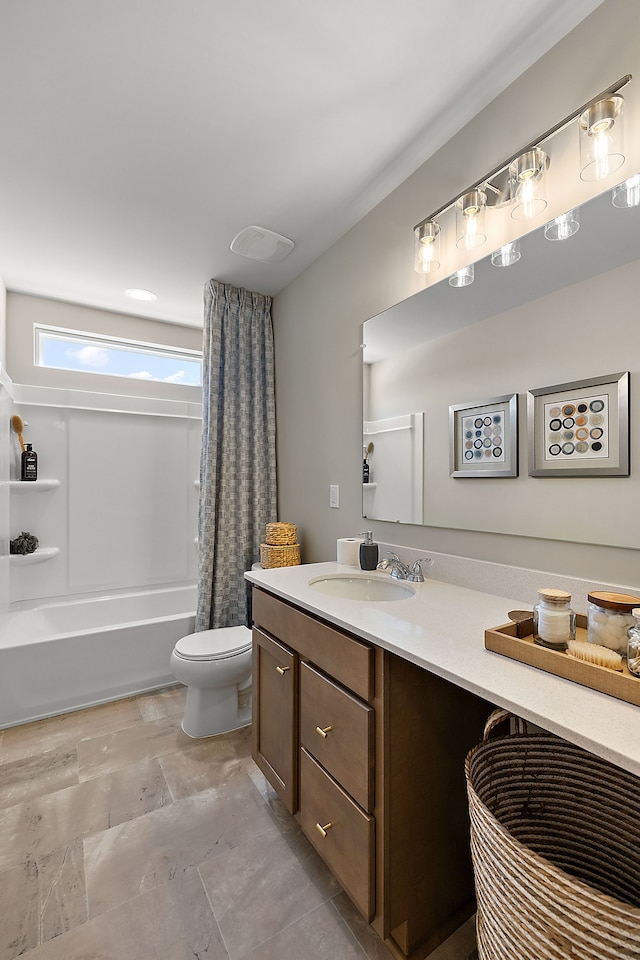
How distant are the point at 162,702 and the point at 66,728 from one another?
473 millimetres

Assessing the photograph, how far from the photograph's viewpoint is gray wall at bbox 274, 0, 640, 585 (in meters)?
1.15

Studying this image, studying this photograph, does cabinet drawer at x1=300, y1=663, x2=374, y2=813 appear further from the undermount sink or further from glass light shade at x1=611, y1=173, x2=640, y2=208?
glass light shade at x1=611, y1=173, x2=640, y2=208

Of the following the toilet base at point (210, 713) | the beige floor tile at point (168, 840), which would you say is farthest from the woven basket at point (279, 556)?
the beige floor tile at point (168, 840)

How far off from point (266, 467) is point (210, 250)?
4.22ft

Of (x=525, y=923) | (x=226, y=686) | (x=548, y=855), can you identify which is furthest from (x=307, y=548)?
(x=525, y=923)

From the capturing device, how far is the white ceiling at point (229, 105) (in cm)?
121

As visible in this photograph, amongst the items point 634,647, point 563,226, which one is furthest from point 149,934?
point 563,226

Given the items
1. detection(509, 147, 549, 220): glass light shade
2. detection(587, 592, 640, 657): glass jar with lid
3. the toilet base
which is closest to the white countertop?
detection(587, 592, 640, 657): glass jar with lid

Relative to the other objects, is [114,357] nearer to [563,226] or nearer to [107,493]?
[107,493]

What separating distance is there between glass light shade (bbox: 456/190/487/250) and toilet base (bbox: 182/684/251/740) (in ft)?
7.17

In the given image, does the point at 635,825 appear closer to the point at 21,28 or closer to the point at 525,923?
the point at 525,923

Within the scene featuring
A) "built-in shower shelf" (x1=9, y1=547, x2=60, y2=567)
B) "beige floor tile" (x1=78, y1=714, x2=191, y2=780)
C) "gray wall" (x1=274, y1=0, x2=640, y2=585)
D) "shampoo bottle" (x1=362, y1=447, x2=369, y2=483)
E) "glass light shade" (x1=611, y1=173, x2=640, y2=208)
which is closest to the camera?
"glass light shade" (x1=611, y1=173, x2=640, y2=208)

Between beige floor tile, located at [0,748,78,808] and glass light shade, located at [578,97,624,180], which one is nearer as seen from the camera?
glass light shade, located at [578,97,624,180]

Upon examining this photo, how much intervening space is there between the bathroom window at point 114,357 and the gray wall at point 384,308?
108cm
